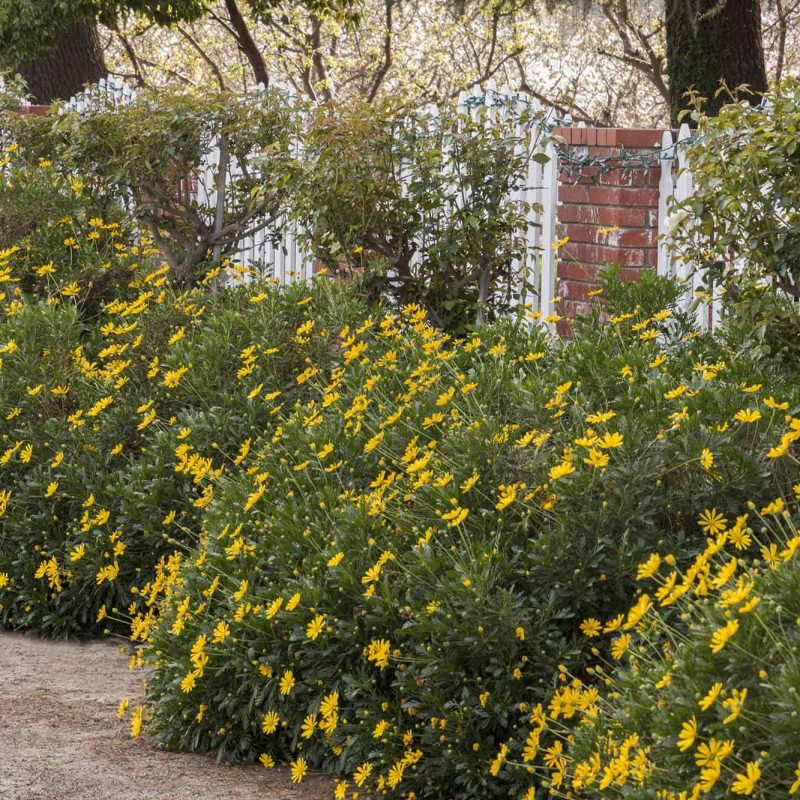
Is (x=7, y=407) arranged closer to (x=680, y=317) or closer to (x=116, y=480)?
(x=116, y=480)

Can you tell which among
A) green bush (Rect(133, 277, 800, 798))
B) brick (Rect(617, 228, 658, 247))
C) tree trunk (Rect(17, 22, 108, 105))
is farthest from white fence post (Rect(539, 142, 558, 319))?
tree trunk (Rect(17, 22, 108, 105))

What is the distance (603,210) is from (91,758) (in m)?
3.89

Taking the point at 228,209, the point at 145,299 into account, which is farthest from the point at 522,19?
the point at 145,299

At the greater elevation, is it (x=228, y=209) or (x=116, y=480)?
(x=228, y=209)

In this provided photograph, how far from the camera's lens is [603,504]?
3225 mm

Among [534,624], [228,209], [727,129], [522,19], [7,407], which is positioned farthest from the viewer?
[522,19]

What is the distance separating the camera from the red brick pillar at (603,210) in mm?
6023

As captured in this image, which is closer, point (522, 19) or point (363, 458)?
point (363, 458)

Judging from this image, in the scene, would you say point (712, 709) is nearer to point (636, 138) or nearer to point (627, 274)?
point (627, 274)

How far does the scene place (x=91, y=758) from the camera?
3461mm

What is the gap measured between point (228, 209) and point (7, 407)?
241cm

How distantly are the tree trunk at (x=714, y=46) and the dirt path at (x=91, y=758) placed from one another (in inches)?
347

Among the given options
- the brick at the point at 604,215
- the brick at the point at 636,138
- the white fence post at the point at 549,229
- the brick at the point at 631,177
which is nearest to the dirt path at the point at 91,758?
the white fence post at the point at 549,229

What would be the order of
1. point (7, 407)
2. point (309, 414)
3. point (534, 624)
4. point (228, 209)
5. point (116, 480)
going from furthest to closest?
1. point (228, 209)
2. point (7, 407)
3. point (116, 480)
4. point (309, 414)
5. point (534, 624)
